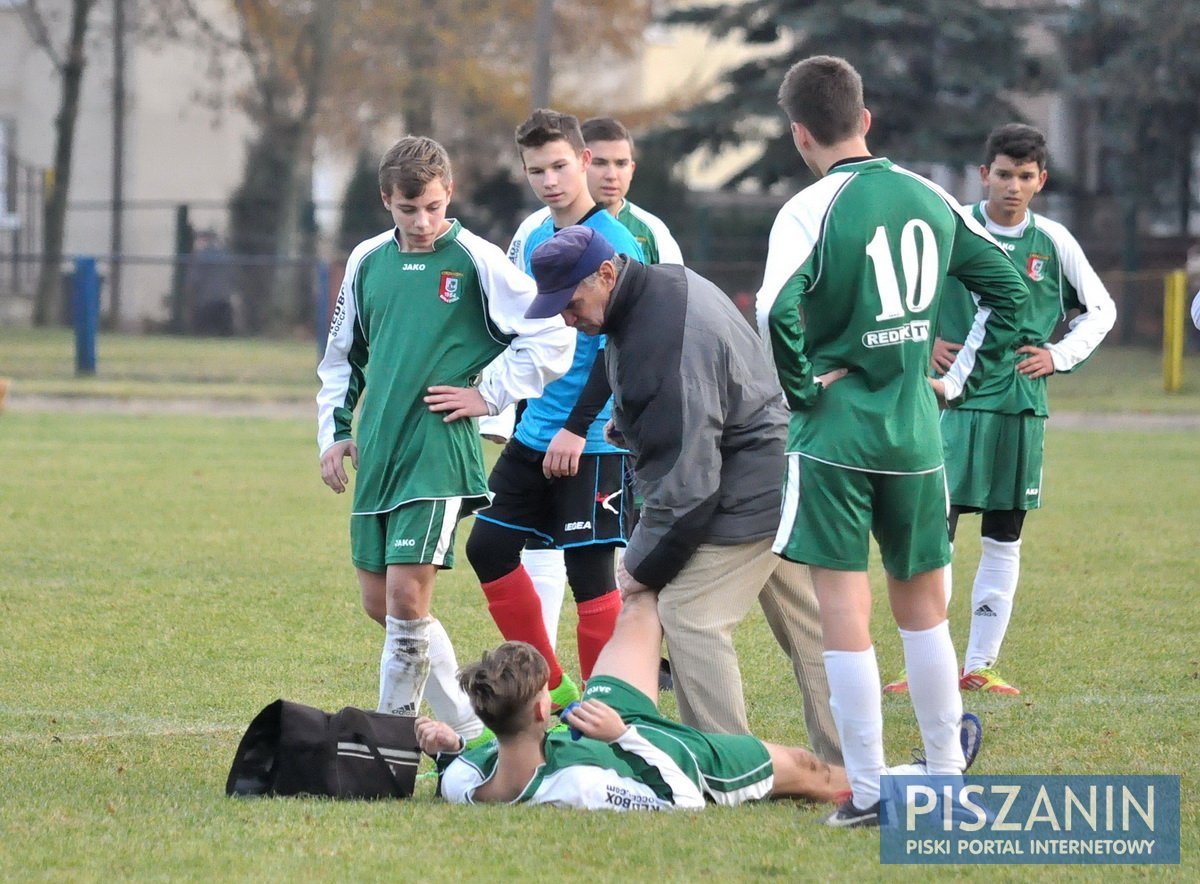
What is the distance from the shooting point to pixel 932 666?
184 inches

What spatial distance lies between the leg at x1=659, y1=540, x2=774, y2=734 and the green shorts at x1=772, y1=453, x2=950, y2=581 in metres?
0.42

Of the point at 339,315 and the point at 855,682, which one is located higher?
the point at 339,315

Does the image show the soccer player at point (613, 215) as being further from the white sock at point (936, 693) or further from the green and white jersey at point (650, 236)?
the white sock at point (936, 693)

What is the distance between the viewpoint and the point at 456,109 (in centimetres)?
3638

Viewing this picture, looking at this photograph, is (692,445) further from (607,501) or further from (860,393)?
(607,501)

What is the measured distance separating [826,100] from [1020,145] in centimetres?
243

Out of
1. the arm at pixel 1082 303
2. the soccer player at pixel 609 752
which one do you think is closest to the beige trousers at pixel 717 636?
the soccer player at pixel 609 752

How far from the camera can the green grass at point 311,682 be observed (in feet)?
14.2

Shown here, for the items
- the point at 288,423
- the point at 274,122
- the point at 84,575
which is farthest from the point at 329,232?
the point at 84,575

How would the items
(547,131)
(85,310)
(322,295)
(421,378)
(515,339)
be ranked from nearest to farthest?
(421,378), (515,339), (547,131), (85,310), (322,295)

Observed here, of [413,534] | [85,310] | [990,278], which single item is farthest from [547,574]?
[85,310]

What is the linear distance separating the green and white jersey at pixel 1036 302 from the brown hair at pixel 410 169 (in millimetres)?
2459

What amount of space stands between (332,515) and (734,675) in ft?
23.3

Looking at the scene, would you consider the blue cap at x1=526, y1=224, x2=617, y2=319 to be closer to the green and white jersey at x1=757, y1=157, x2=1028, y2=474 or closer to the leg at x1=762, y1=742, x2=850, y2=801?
the green and white jersey at x1=757, y1=157, x2=1028, y2=474
